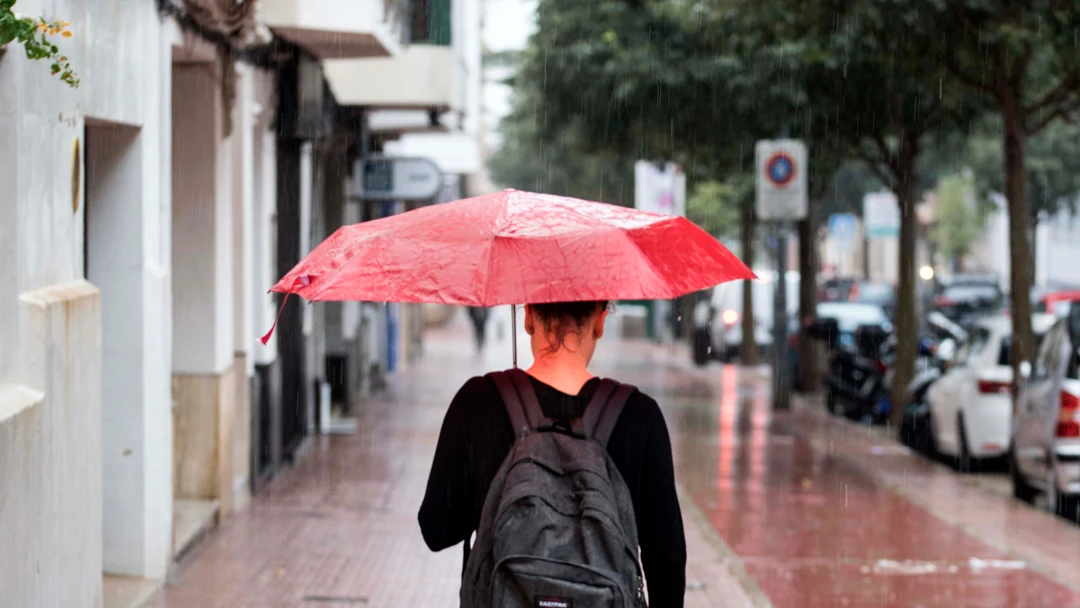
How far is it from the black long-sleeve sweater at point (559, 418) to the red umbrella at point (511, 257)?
23cm

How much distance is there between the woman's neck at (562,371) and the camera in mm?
3486

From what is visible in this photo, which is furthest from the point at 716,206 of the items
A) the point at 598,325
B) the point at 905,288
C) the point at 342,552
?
the point at 598,325

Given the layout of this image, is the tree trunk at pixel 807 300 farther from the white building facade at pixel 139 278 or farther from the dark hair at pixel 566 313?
the dark hair at pixel 566 313

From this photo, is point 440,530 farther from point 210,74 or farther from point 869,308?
point 869,308


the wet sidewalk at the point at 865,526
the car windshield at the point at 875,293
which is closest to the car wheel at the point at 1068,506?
the wet sidewalk at the point at 865,526

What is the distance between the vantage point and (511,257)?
3.57m

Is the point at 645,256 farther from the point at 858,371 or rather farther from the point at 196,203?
the point at 858,371

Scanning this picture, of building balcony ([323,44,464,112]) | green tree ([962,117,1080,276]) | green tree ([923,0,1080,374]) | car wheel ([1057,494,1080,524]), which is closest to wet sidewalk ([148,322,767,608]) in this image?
car wheel ([1057,494,1080,524])

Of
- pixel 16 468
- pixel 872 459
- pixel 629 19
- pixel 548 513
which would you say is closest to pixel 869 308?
pixel 629 19

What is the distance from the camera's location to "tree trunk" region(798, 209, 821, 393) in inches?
878

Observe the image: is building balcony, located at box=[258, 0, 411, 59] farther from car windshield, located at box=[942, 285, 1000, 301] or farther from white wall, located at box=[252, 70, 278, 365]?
car windshield, located at box=[942, 285, 1000, 301]

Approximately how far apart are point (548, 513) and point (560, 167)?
127 ft

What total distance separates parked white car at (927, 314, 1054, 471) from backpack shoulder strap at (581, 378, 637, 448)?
967 centimetres

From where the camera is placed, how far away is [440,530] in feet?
11.6
